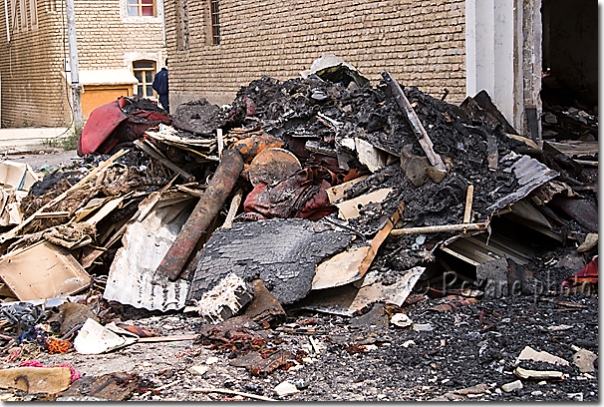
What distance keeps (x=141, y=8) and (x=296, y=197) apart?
64.6 ft

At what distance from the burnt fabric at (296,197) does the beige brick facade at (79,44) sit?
1761cm

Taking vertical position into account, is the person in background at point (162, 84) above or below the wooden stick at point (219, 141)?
above

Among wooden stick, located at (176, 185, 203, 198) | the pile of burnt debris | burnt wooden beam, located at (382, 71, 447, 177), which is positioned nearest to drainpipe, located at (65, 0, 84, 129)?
the pile of burnt debris

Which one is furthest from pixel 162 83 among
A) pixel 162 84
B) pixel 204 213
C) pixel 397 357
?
pixel 397 357

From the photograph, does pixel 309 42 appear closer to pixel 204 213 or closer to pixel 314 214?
pixel 204 213

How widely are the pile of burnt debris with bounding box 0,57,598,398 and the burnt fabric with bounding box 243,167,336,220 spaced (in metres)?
0.02

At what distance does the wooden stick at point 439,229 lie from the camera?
5891 millimetres

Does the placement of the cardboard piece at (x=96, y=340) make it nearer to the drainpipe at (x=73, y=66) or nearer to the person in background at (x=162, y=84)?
the person in background at (x=162, y=84)

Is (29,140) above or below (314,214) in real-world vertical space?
above

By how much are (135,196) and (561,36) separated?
33.0 feet

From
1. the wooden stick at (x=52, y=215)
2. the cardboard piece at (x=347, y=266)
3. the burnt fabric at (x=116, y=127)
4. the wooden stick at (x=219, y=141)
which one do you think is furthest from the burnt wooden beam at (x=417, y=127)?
the burnt fabric at (x=116, y=127)

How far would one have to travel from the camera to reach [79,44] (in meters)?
23.9

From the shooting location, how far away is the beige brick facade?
Answer: 78.0 feet

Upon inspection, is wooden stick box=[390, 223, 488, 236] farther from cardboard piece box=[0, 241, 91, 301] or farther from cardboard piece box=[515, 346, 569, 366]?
cardboard piece box=[0, 241, 91, 301]
